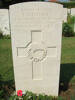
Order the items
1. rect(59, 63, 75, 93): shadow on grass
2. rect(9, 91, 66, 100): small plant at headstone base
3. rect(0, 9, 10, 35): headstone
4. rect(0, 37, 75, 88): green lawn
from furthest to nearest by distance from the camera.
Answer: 1. rect(0, 9, 10, 35): headstone
2. rect(0, 37, 75, 88): green lawn
3. rect(59, 63, 75, 93): shadow on grass
4. rect(9, 91, 66, 100): small plant at headstone base

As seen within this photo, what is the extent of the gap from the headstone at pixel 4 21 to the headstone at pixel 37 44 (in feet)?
19.1

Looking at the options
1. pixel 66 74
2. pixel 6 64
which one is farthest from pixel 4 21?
pixel 66 74

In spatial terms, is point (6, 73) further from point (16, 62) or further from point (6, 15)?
point (6, 15)

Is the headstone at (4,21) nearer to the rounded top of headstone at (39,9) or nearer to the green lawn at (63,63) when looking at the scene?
the green lawn at (63,63)

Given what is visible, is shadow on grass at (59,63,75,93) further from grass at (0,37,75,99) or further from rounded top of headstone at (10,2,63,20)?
rounded top of headstone at (10,2,63,20)

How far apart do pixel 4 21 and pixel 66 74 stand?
5.31 m

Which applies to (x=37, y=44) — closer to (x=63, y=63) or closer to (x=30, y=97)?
(x=30, y=97)

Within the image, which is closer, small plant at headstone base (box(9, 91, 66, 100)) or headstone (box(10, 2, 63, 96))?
headstone (box(10, 2, 63, 96))

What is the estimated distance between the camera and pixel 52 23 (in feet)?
9.05

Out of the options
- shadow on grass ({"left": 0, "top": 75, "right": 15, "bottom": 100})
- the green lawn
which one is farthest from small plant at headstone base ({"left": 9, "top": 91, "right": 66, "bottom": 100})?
the green lawn

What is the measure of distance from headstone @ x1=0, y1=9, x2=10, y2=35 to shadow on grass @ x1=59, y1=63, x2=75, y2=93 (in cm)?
470

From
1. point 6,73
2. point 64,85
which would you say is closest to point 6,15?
point 6,73

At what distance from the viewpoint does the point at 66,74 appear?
4.11 m

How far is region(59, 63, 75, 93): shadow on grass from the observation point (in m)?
3.50
